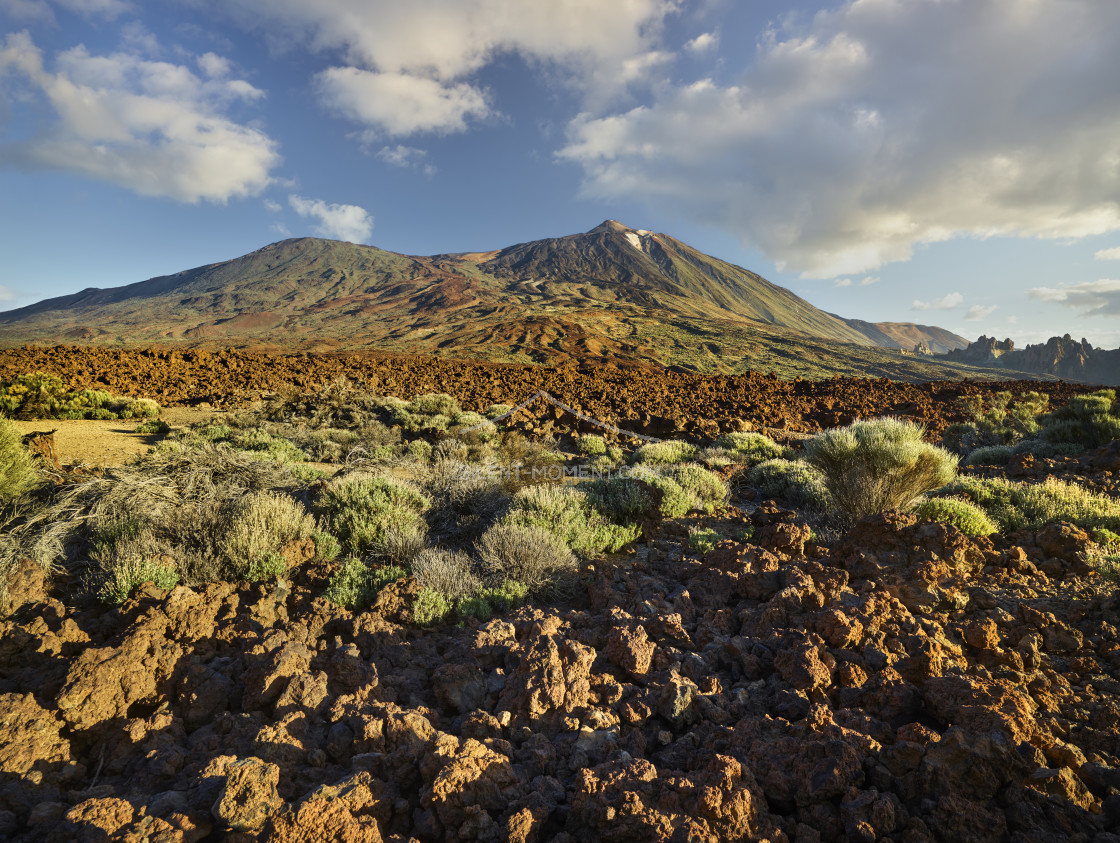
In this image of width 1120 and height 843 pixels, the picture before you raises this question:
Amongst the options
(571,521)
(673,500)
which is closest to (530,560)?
(571,521)

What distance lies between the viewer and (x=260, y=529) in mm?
3904

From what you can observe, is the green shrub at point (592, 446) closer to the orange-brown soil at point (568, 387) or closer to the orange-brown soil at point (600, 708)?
the orange-brown soil at point (568, 387)

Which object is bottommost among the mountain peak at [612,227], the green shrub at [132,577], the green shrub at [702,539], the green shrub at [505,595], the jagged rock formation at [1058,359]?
the green shrub at [505,595]

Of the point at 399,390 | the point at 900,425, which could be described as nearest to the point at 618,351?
the point at 399,390

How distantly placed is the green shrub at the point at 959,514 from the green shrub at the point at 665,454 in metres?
3.76

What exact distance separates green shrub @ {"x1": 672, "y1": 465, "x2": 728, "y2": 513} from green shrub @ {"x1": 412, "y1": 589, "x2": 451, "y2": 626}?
351cm

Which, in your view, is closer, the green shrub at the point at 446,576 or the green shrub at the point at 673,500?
the green shrub at the point at 446,576

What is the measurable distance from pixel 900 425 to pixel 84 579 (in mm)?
7465

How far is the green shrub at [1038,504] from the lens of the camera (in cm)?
485

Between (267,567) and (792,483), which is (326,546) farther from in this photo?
(792,483)

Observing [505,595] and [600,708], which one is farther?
[505,595]

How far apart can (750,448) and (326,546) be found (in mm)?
7503

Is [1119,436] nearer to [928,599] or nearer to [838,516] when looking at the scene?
[838,516]

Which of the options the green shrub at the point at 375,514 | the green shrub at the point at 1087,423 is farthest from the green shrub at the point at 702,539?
the green shrub at the point at 1087,423
